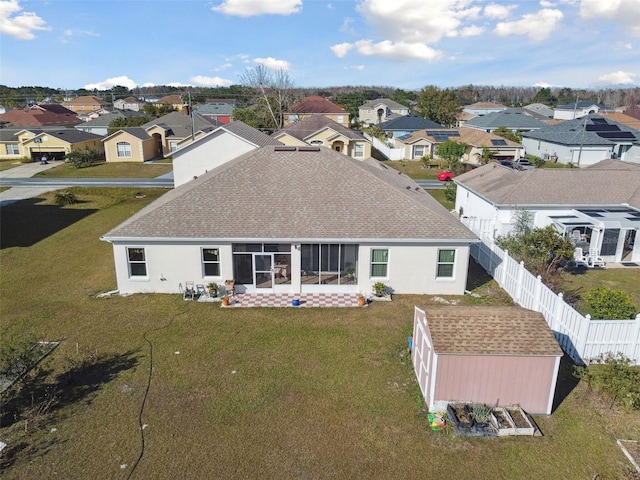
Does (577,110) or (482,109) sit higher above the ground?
(482,109)

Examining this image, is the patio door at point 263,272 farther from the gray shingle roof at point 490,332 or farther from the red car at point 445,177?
the red car at point 445,177

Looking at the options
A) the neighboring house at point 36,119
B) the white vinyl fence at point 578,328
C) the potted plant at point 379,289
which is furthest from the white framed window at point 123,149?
the white vinyl fence at point 578,328

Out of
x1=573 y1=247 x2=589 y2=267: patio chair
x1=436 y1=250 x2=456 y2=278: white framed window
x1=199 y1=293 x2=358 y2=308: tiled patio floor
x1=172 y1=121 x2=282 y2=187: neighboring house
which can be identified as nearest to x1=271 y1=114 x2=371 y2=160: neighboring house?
x1=172 y1=121 x2=282 y2=187: neighboring house

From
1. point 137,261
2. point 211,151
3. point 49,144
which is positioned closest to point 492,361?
point 137,261

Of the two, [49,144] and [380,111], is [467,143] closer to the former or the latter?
[380,111]

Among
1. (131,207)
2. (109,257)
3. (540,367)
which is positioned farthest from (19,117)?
(540,367)

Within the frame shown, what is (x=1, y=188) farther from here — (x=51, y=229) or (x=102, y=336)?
(x=102, y=336)
